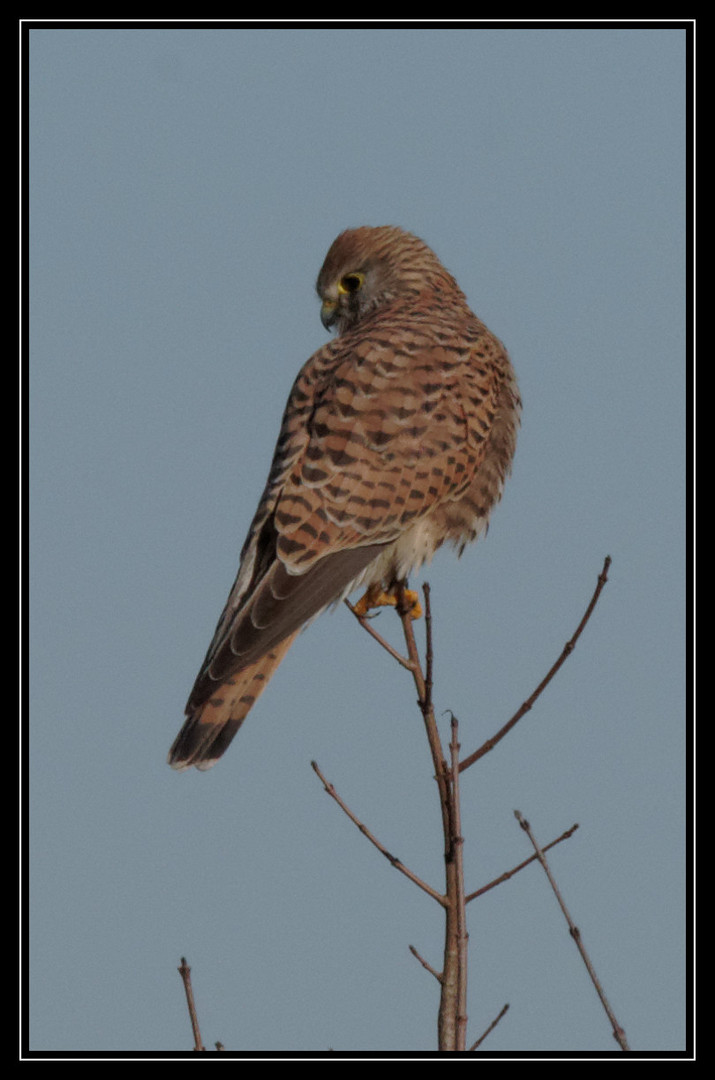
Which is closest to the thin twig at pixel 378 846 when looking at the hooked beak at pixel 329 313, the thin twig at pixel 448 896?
the thin twig at pixel 448 896

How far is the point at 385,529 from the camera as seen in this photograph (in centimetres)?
375

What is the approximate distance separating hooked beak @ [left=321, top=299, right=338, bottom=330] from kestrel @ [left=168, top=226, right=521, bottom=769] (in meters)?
0.57

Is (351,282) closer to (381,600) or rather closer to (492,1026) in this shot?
(381,600)

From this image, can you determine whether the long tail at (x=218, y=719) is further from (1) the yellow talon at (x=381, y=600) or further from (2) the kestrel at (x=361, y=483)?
(1) the yellow talon at (x=381, y=600)

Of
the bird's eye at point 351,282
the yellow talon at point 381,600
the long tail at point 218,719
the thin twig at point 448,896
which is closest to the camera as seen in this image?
the thin twig at point 448,896

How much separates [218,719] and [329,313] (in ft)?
6.89

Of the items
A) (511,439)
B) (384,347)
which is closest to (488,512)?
(511,439)

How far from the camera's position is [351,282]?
5039 mm

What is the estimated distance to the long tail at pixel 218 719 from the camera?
3.30m

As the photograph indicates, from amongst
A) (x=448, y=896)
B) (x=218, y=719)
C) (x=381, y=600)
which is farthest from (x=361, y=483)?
(x=448, y=896)

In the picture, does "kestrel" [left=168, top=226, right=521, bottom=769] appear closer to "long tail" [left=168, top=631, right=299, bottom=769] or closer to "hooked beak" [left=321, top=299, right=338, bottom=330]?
"long tail" [left=168, top=631, right=299, bottom=769]

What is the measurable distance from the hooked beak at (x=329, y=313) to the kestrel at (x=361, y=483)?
0.57 meters

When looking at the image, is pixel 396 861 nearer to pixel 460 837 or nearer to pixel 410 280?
pixel 460 837

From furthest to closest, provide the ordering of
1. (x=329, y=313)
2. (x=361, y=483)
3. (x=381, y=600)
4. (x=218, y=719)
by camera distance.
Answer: (x=329, y=313) → (x=381, y=600) → (x=361, y=483) → (x=218, y=719)
